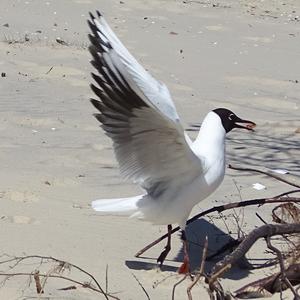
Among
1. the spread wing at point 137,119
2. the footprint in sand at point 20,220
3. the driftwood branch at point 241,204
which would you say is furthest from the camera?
the footprint in sand at point 20,220

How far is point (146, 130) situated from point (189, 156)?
0.26 meters

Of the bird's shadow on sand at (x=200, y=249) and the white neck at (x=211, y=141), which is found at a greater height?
the white neck at (x=211, y=141)

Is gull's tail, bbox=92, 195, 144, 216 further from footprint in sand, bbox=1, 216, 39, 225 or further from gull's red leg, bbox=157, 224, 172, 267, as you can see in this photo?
footprint in sand, bbox=1, 216, 39, 225

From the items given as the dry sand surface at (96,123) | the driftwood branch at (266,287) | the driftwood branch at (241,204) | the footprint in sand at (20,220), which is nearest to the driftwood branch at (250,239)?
the driftwood branch at (266,287)

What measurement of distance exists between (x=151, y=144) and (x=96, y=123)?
120 inches

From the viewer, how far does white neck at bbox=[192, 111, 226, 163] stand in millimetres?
4523

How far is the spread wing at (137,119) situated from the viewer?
13.5ft

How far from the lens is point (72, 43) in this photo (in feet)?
33.3

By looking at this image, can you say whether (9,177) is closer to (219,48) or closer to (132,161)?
(132,161)

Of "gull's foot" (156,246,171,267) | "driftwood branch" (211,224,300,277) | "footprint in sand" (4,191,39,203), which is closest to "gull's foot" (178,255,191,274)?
"gull's foot" (156,246,171,267)

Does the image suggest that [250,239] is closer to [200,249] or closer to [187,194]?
[187,194]

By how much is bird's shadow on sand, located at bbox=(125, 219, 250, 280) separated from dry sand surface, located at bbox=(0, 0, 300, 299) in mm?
10

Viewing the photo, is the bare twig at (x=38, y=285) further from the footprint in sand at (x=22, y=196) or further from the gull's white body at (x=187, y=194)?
the footprint in sand at (x=22, y=196)

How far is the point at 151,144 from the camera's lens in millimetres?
4352
